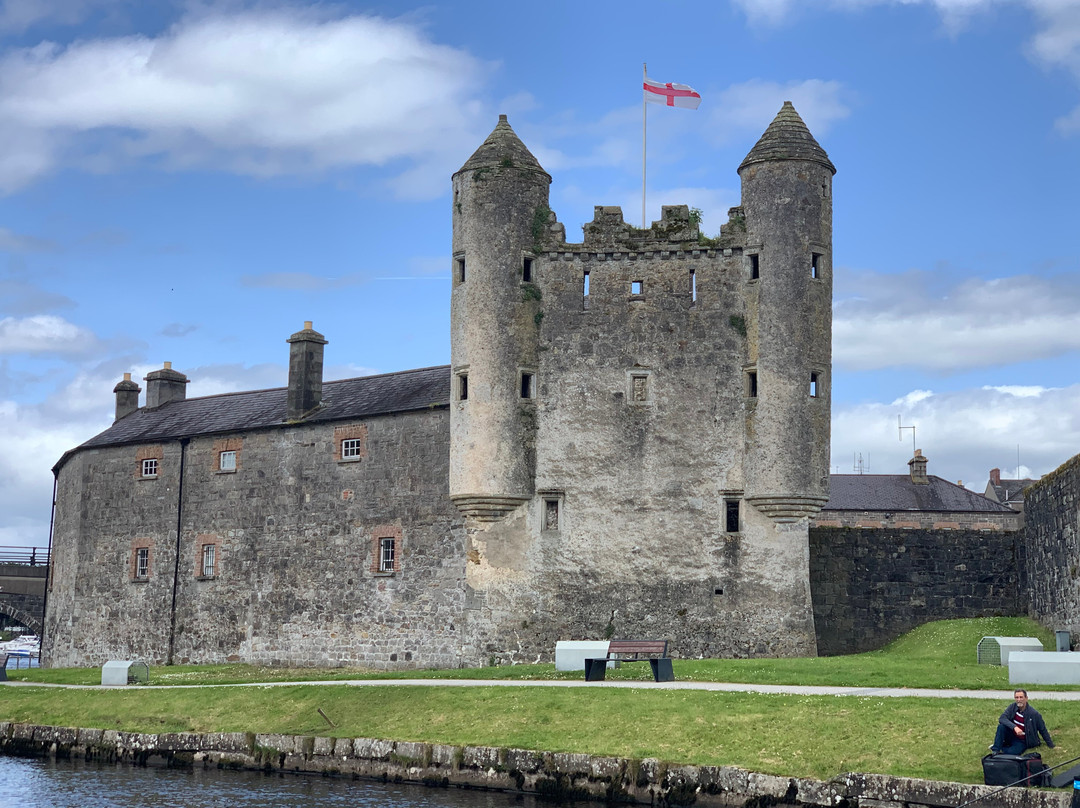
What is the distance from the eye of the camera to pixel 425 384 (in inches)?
1660

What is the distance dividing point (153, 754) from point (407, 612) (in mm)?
11935

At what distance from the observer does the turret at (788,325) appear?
35.8 metres

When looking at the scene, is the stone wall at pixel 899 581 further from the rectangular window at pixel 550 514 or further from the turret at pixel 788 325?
the rectangular window at pixel 550 514

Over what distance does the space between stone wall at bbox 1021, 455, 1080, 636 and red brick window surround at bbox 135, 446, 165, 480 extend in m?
28.3

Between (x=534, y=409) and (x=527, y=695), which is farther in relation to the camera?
(x=534, y=409)

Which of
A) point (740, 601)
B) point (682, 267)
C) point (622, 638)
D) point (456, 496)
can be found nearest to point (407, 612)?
point (456, 496)

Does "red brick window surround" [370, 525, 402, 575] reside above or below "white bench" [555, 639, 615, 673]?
above

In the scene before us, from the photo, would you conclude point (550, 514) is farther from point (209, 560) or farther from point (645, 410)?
point (209, 560)

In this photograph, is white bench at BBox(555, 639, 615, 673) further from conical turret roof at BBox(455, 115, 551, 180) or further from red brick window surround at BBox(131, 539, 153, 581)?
red brick window surround at BBox(131, 539, 153, 581)

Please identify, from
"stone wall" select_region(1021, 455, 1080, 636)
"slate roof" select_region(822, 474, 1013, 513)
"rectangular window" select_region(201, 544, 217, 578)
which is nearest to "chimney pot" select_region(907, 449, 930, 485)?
"slate roof" select_region(822, 474, 1013, 513)

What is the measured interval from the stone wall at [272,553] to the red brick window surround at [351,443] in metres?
0.19

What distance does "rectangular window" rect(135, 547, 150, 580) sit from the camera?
4642 cm

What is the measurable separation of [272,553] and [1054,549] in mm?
23009

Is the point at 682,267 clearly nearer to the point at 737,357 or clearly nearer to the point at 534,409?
the point at 737,357
